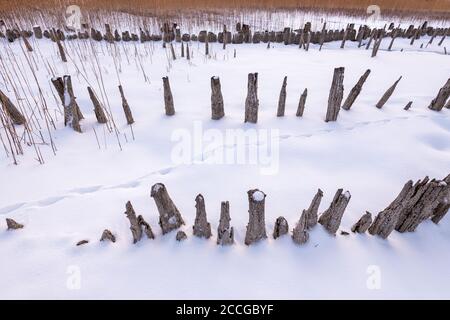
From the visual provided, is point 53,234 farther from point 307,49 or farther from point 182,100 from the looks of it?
point 307,49

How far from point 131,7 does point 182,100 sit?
853 centimetres

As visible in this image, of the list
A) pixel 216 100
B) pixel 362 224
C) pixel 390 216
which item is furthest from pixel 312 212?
pixel 216 100

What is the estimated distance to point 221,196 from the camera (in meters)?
2.48

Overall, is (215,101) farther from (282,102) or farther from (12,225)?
(12,225)

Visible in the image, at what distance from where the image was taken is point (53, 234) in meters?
2.09

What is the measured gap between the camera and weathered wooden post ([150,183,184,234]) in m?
1.83

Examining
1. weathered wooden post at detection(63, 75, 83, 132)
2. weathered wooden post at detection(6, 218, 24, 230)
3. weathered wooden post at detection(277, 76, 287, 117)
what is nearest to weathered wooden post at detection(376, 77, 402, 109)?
weathered wooden post at detection(277, 76, 287, 117)

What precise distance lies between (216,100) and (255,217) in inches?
72.9

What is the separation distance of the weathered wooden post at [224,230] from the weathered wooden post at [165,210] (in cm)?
36

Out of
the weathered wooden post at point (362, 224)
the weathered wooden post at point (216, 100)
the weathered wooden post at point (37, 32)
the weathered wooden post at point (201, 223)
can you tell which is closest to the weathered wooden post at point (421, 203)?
the weathered wooden post at point (362, 224)

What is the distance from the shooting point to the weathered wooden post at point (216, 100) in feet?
10.2
